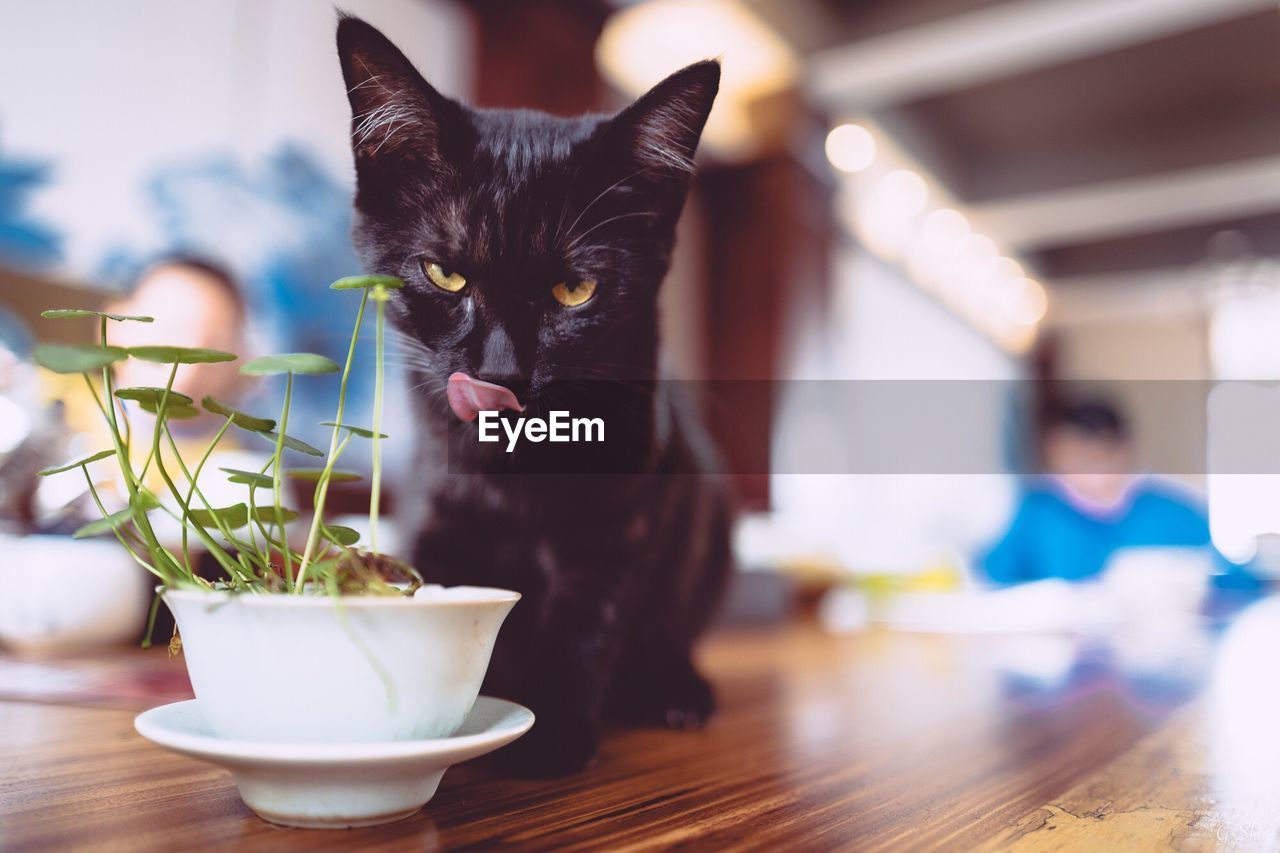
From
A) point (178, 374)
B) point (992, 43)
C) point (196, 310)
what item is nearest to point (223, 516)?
point (178, 374)

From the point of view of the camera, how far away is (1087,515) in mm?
2881

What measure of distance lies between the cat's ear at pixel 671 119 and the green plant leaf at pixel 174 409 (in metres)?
0.28

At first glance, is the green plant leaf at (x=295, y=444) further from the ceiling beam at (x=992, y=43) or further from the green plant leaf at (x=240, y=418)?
the ceiling beam at (x=992, y=43)

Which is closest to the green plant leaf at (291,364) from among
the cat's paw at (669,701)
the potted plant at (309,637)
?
the potted plant at (309,637)

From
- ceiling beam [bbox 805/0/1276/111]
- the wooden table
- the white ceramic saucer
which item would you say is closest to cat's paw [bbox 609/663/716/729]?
the wooden table

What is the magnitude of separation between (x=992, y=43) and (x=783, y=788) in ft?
11.3

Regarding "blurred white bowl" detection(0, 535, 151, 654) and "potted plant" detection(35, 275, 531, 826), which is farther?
"blurred white bowl" detection(0, 535, 151, 654)

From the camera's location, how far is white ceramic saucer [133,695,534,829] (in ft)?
1.10

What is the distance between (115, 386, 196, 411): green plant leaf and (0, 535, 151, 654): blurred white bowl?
1.39 feet

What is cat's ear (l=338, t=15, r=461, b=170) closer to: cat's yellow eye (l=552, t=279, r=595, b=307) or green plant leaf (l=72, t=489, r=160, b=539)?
cat's yellow eye (l=552, t=279, r=595, b=307)

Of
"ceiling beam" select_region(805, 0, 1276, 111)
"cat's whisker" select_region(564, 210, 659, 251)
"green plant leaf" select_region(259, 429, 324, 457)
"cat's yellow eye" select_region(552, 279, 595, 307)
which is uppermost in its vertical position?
"ceiling beam" select_region(805, 0, 1276, 111)

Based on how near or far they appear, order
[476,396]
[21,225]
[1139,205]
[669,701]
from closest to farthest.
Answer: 1. [476,396]
2. [669,701]
3. [21,225]
4. [1139,205]

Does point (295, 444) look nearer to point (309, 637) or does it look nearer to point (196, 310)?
point (309, 637)

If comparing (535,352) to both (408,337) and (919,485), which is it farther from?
(919,485)
